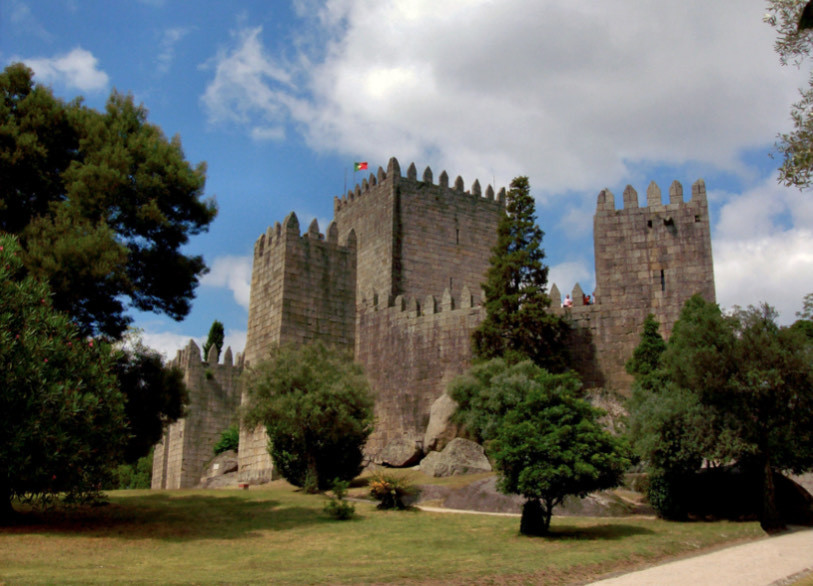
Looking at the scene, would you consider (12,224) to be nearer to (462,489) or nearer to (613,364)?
(462,489)

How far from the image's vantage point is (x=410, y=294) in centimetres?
3628

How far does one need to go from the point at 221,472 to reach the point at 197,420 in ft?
16.3

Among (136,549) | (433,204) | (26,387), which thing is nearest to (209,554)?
(136,549)

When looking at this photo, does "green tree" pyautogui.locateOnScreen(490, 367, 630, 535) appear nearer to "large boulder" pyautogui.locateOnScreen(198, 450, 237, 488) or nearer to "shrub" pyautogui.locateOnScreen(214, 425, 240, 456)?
Result: "large boulder" pyautogui.locateOnScreen(198, 450, 237, 488)

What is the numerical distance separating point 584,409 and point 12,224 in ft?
44.8

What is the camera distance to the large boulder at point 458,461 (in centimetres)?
2319

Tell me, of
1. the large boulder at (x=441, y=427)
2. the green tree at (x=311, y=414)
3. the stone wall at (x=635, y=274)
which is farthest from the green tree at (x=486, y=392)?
the green tree at (x=311, y=414)

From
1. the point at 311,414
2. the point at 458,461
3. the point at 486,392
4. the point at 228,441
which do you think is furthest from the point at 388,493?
the point at 228,441

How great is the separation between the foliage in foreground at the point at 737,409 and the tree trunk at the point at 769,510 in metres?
0.02

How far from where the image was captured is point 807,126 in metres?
10.6

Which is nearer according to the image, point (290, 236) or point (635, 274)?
point (635, 274)

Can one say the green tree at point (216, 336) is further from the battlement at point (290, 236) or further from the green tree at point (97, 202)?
the green tree at point (97, 202)

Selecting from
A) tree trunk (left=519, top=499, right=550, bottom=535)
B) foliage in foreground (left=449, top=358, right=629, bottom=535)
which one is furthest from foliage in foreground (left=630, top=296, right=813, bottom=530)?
tree trunk (left=519, top=499, right=550, bottom=535)

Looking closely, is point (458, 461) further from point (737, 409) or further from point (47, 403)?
point (47, 403)
